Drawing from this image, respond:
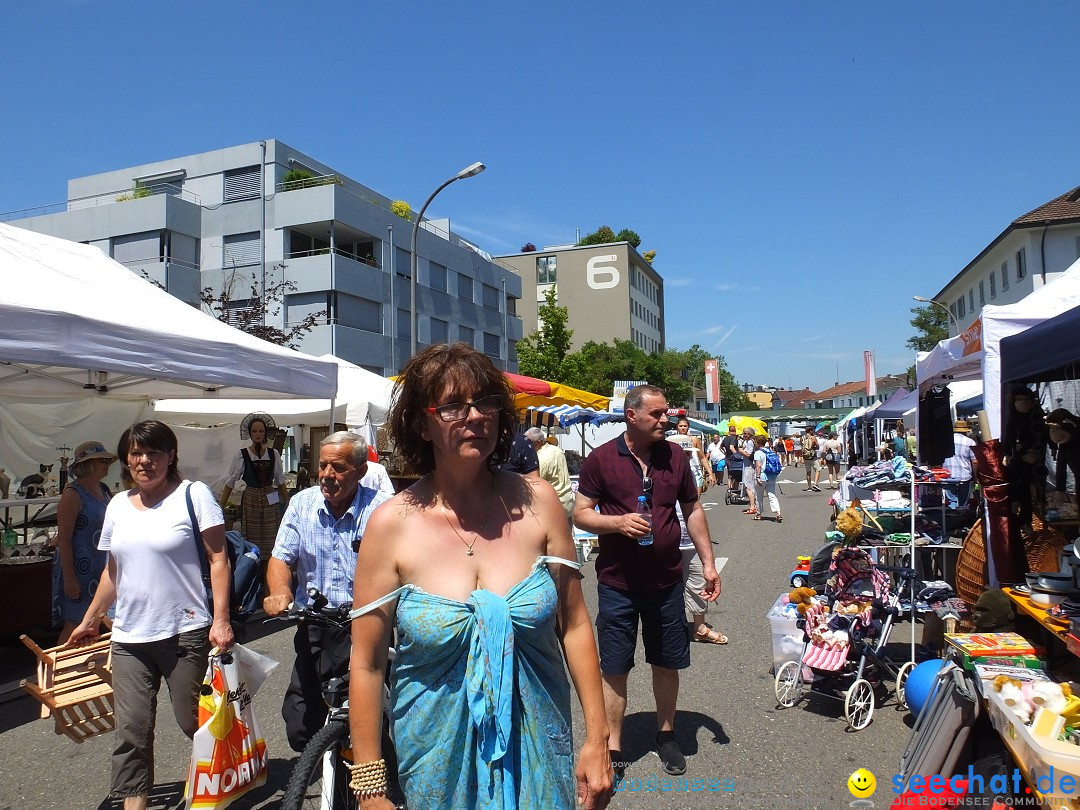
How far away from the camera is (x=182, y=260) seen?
31297mm

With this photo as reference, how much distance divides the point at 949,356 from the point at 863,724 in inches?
192

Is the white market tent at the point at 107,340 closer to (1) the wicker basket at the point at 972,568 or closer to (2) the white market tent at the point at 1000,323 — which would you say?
(1) the wicker basket at the point at 972,568

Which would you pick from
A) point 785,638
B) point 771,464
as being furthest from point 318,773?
point 771,464

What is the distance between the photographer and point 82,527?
232 inches

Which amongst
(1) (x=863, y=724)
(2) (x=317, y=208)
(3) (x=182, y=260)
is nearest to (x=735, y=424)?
(2) (x=317, y=208)

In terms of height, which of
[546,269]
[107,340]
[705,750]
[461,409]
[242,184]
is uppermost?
[546,269]

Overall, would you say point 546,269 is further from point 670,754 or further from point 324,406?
point 670,754

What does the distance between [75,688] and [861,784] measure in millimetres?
4105

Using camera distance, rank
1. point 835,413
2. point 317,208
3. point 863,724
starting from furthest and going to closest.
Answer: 1. point 835,413
2. point 317,208
3. point 863,724

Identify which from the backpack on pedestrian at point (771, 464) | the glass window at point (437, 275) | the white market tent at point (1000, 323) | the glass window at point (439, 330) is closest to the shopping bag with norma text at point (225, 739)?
the white market tent at point (1000, 323)

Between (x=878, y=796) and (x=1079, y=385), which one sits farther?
(x=1079, y=385)

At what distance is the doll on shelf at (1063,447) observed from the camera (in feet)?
17.6

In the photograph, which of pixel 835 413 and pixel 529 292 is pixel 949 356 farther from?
pixel 835 413

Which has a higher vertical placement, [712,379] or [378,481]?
[712,379]
